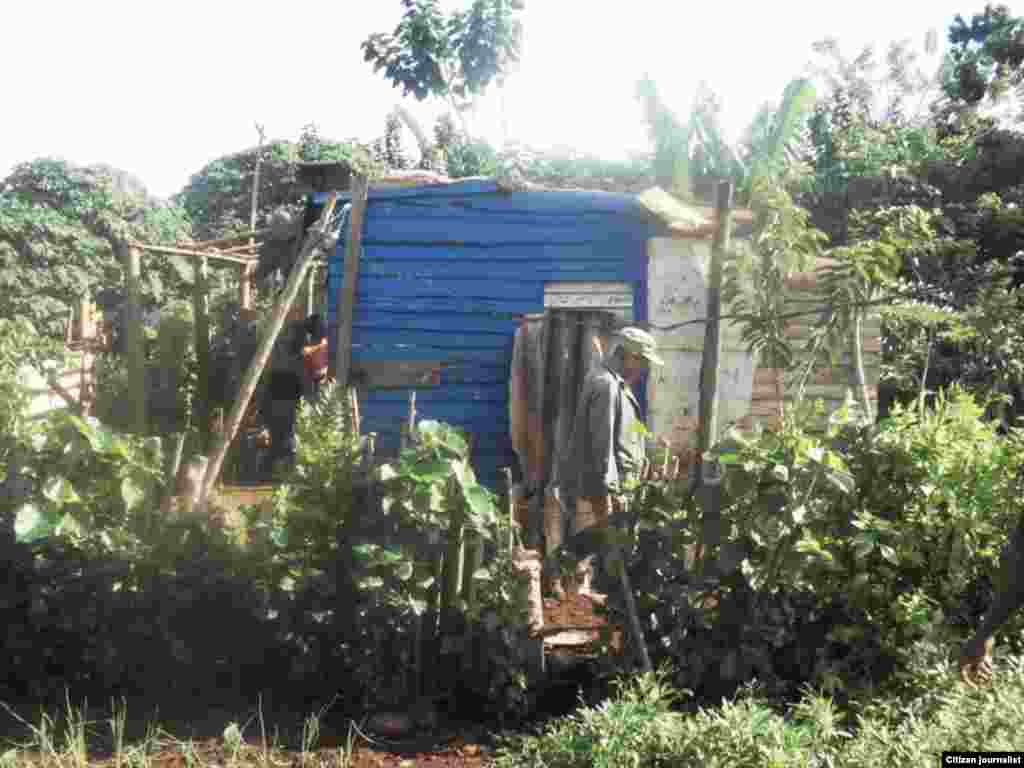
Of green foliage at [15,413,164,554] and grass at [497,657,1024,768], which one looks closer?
grass at [497,657,1024,768]

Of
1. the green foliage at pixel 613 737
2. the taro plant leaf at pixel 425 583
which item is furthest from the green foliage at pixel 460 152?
the green foliage at pixel 613 737

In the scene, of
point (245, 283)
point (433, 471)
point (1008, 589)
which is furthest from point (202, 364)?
point (1008, 589)

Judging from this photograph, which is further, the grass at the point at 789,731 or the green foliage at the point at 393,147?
the green foliage at the point at 393,147

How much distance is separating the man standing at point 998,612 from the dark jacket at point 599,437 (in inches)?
72.8

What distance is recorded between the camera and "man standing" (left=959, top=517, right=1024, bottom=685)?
4262 mm

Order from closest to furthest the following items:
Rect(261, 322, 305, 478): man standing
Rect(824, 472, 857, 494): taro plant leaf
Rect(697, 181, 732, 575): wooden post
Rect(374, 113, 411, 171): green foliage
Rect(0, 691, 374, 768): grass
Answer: Rect(0, 691, 374, 768): grass < Rect(824, 472, 857, 494): taro plant leaf < Rect(697, 181, 732, 575): wooden post < Rect(261, 322, 305, 478): man standing < Rect(374, 113, 411, 171): green foliage

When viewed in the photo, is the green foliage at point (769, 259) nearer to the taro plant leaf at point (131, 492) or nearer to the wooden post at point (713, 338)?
the wooden post at point (713, 338)

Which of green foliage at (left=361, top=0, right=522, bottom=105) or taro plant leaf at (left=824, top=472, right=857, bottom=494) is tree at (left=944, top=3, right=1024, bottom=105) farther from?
taro plant leaf at (left=824, top=472, right=857, bottom=494)

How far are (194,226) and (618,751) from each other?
25859mm

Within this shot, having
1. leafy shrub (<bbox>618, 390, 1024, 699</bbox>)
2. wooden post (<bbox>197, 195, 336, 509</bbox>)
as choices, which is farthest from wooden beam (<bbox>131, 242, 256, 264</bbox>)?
leafy shrub (<bbox>618, 390, 1024, 699</bbox>)

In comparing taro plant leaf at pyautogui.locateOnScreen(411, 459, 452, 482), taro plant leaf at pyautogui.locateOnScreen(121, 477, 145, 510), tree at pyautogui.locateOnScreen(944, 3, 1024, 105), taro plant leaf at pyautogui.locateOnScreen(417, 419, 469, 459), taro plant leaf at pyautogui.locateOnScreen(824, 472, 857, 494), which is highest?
tree at pyautogui.locateOnScreen(944, 3, 1024, 105)

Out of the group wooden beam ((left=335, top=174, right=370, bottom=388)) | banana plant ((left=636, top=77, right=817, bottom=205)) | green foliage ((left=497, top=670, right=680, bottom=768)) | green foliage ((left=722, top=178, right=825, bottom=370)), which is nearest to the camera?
green foliage ((left=497, top=670, right=680, bottom=768))

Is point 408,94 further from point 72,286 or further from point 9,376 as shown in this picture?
point 9,376

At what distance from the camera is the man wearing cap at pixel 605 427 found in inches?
228
